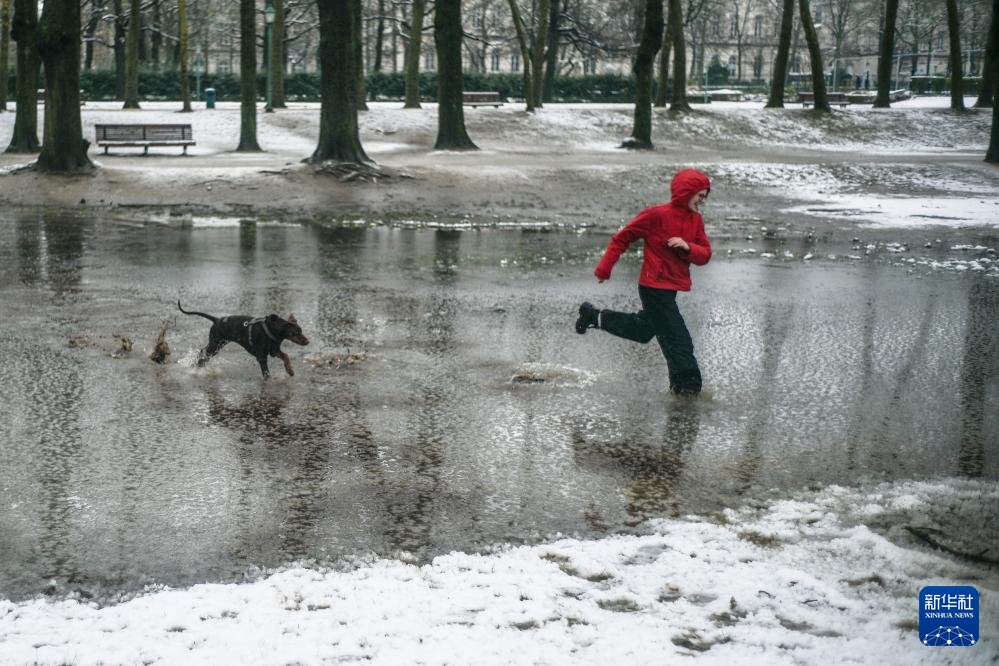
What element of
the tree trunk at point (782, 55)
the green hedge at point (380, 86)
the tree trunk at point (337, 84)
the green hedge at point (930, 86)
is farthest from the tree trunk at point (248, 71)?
the green hedge at point (930, 86)

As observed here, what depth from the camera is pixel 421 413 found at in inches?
288

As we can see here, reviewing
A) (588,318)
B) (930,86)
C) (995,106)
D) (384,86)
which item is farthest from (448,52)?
(930,86)

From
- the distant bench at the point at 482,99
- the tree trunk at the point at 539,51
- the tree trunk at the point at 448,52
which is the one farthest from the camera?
the distant bench at the point at 482,99

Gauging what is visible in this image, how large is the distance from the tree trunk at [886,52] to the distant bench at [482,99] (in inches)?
595

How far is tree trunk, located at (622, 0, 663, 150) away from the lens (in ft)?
93.2

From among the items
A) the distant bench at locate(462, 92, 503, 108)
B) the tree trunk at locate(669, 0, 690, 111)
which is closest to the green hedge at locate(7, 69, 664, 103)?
the distant bench at locate(462, 92, 503, 108)

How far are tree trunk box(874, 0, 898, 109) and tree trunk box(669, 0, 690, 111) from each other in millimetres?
7322

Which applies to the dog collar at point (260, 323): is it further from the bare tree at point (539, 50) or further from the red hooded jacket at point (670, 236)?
the bare tree at point (539, 50)

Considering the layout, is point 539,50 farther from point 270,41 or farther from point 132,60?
point 132,60

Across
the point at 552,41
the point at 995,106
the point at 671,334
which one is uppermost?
the point at 552,41

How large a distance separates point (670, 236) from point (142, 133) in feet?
81.4

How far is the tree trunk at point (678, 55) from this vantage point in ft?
133

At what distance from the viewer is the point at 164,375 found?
26.8ft

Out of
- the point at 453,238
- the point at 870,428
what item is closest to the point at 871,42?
the point at 453,238
